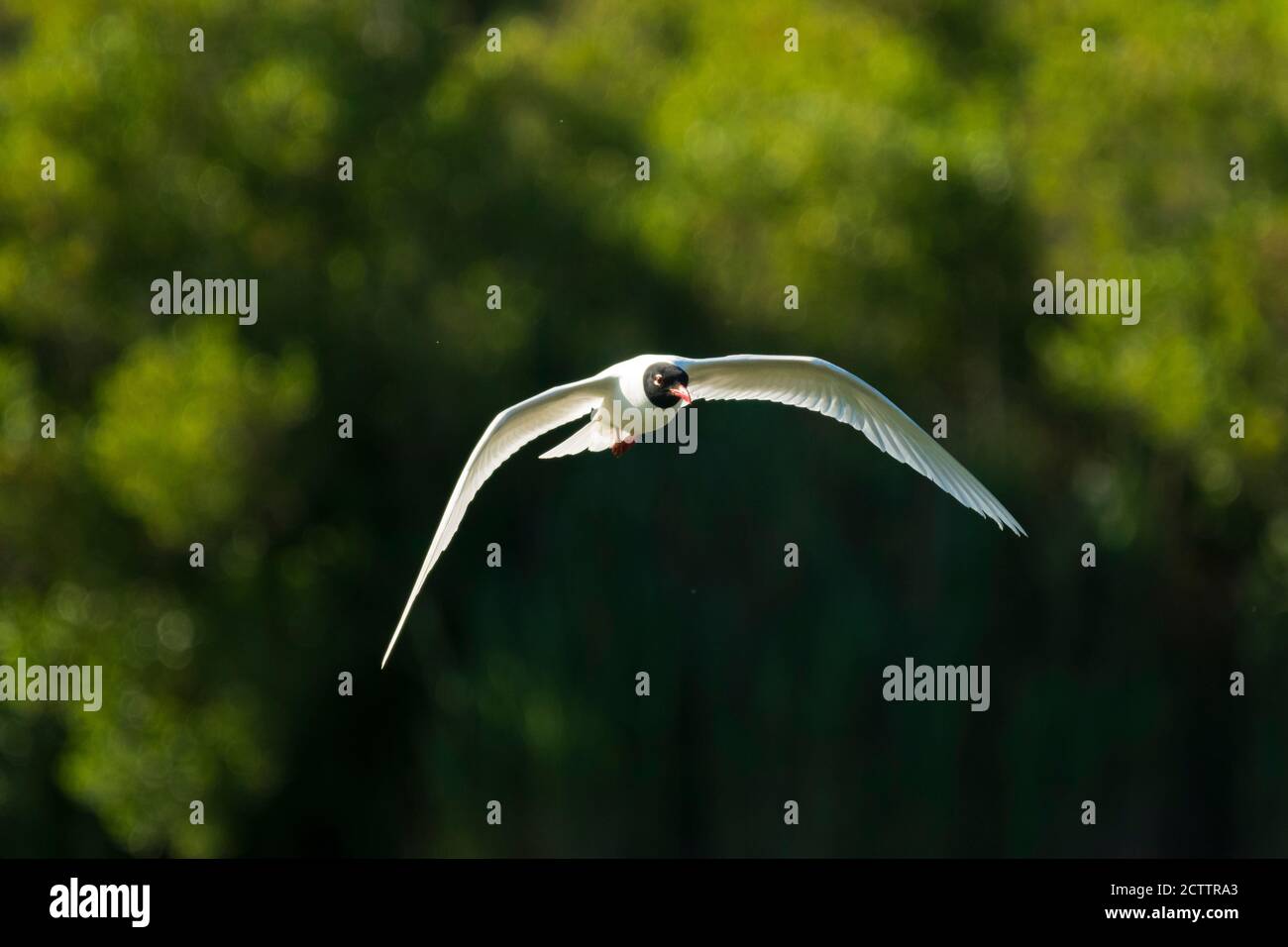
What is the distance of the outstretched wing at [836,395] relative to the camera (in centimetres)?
1248

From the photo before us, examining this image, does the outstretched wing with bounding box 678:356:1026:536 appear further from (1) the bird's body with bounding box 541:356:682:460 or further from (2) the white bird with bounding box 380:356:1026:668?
(1) the bird's body with bounding box 541:356:682:460

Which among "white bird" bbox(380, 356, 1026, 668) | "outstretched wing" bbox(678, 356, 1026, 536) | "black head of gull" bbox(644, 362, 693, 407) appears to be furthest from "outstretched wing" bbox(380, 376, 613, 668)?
"outstretched wing" bbox(678, 356, 1026, 536)

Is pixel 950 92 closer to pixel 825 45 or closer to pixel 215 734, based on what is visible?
pixel 825 45

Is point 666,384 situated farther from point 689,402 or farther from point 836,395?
point 836,395

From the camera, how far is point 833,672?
19859 mm

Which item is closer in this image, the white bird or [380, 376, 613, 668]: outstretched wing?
[380, 376, 613, 668]: outstretched wing

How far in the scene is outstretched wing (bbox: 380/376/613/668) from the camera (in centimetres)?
1173

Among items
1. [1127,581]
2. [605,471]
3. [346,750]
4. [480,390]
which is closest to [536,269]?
[480,390]

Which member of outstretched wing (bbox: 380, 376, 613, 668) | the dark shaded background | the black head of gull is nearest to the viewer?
outstretched wing (bbox: 380, 376, 613, 668)

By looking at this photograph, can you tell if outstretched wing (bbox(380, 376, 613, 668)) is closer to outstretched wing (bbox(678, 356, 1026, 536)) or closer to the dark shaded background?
outstretched wing (bbox(678, 356, 1026, 536))

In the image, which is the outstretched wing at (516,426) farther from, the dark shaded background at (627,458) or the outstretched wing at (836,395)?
the dark shaded background at (627,458)

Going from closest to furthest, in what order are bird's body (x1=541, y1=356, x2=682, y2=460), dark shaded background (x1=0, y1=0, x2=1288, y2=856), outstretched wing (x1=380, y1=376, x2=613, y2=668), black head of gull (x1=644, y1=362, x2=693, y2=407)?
outstretched wing (x1=380, y1=376, x2=613, y2=668)
black head of gull (x1=644, y1=362, x2=693, y2=407)
bird's body (x1=541, y1=356, x2=682, y2=460)
dark shaded background (x1=0, y1=0, x2=1288, y2=856)

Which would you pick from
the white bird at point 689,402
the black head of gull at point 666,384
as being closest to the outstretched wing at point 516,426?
the white bird at point 689,402

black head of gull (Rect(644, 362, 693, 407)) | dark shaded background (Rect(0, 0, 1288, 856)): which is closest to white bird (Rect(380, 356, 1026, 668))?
black head of gull (Rect(644, 362, 693, 407))
